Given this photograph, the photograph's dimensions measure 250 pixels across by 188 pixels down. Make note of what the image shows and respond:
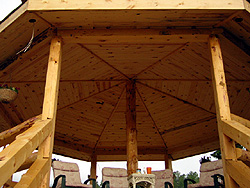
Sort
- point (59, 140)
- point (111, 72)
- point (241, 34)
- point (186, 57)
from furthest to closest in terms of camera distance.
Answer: point (59, 140)
point (111, 72)
point (186, 57)
point (241, 34)

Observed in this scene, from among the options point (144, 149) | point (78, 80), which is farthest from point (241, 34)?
point (144, 149)

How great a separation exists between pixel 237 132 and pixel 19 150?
226cm

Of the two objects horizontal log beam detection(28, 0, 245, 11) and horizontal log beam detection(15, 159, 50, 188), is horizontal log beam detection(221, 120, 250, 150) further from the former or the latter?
horizontal log beam detection(15, 159, 50, 188)

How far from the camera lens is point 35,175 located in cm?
291

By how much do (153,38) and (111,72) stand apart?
234cm

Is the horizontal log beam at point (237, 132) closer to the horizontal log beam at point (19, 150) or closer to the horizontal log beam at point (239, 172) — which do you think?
the horizontal log beam at point (239, 172)

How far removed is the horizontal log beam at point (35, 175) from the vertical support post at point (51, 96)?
12cm

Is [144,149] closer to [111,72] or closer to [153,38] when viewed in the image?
[111,72]

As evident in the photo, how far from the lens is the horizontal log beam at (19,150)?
2.08 metres

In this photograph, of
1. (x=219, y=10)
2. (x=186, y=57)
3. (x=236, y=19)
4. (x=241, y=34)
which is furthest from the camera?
(x=186, y=57)

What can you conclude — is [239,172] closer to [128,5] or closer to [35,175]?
[35,175]

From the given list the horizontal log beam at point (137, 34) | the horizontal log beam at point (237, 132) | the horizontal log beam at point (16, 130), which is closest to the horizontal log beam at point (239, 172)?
the horizontal log beam at point (237, 132)

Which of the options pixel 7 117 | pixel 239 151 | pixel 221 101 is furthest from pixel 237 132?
pixel 7 117

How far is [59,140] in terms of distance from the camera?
894cm
